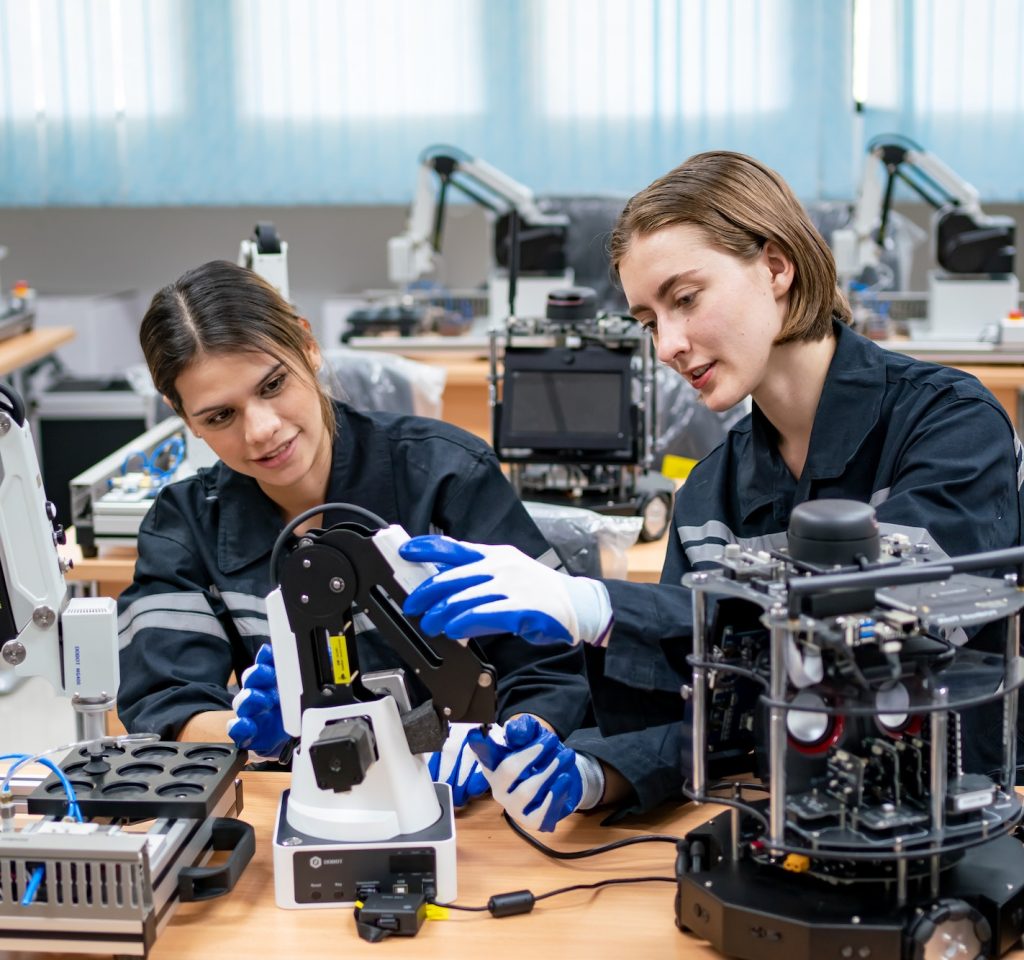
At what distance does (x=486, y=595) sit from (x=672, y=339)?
0.47 meters

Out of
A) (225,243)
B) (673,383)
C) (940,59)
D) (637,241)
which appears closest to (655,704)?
(637,241)

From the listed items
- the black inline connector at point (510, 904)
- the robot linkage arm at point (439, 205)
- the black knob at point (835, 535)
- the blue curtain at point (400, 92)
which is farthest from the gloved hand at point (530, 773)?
the blue curtain at point (400, 92)

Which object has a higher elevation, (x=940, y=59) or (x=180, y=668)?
(x=940, y=59)

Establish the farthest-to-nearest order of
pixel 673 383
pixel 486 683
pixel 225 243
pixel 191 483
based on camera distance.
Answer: pixel 225 243 → pixel 673 383 → pixel 191 483 → pixel 486 683

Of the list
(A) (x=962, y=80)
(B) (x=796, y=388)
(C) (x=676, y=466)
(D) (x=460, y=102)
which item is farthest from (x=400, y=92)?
(B) (x=796, y=388)

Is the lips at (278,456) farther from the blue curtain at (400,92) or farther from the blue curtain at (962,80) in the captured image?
the blue curtain at (962,80)

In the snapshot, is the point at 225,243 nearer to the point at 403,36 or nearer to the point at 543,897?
the point at 403,36

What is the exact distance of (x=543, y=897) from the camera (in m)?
1.24

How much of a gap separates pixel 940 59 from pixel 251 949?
4446 mm

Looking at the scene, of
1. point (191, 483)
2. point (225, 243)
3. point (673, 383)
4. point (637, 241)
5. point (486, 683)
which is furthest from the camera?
point (225, 243)

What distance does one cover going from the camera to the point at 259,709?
55.9 inches

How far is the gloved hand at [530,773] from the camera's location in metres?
1.31

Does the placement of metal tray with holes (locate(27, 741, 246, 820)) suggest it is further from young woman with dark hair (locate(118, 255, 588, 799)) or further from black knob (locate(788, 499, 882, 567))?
black knob (locate(788, 499, 882, 567))

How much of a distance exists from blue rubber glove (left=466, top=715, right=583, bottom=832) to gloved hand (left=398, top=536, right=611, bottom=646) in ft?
0.45
